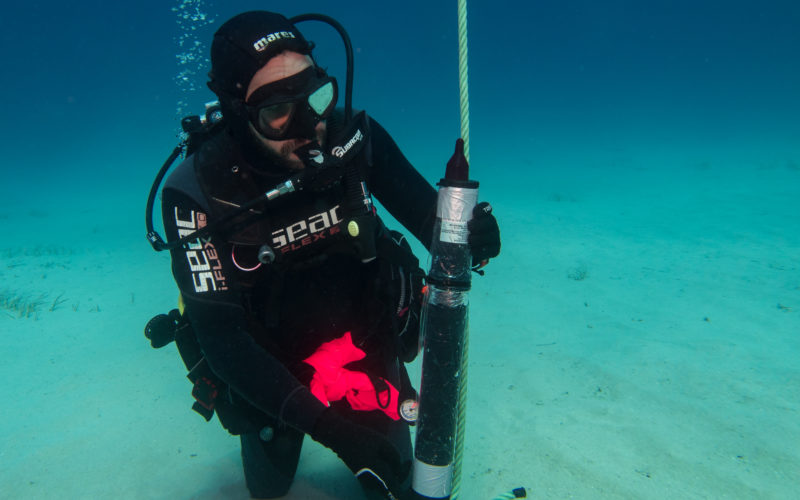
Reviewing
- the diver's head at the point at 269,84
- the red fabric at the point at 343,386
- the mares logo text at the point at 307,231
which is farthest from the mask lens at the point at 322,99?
the red fabric at the point at 343,386

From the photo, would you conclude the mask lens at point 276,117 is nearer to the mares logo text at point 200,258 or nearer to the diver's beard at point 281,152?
the diver's beard at point 281,152

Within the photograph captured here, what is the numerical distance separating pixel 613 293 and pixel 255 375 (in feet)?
17.0

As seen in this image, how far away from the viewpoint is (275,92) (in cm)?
201

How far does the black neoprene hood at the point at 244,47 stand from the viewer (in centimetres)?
203

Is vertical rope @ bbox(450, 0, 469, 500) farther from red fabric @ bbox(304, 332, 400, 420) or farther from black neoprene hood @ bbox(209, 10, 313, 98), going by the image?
black neoprene hood @ bbox(209, 10, 313, 98)

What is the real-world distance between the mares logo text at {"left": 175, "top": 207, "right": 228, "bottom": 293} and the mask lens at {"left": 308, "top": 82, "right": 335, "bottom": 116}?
81cm

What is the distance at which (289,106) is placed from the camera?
80.0 inches

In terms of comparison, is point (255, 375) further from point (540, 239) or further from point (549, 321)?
point (540, 239)

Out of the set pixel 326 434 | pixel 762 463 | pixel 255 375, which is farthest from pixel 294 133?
pixel 762 463

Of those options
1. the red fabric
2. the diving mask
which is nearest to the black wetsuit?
the red fabric

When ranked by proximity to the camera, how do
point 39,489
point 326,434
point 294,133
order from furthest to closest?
point 39,489
point 294,133
point 326,434

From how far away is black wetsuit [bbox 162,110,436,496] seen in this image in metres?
2.08

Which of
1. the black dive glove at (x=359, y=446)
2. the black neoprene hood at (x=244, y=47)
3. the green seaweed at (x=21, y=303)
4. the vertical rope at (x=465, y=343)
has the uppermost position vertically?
the black neoprene hood at (x=244, y=47)

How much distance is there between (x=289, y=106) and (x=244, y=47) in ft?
1.21
